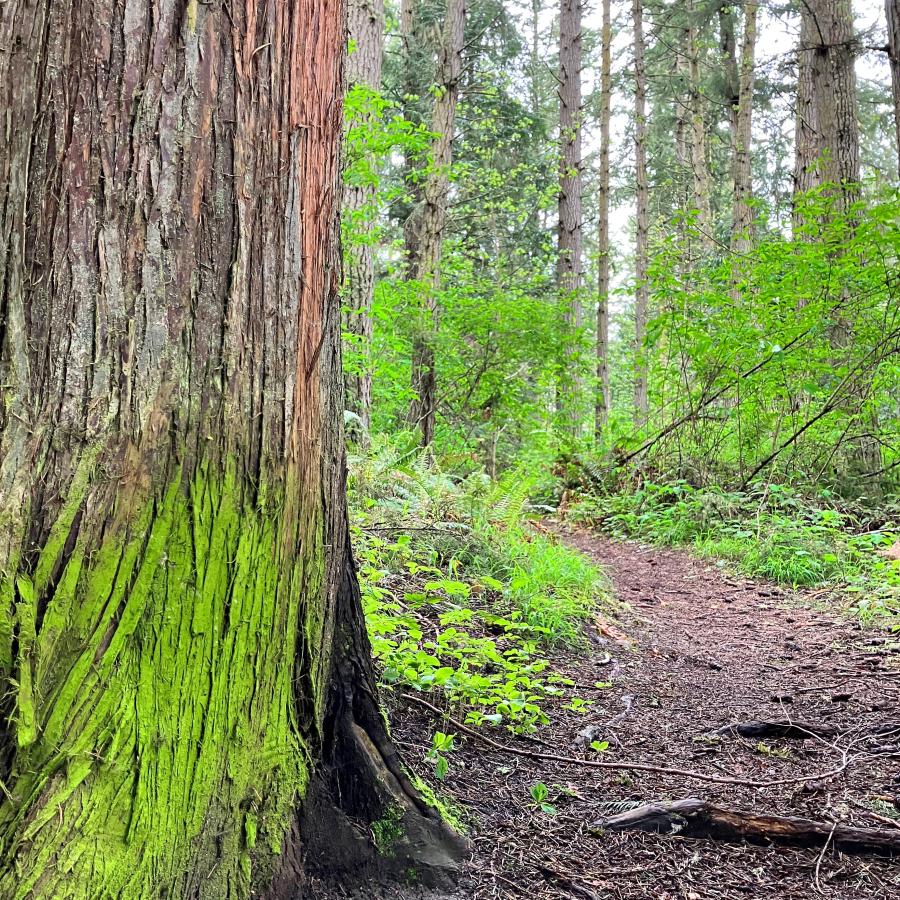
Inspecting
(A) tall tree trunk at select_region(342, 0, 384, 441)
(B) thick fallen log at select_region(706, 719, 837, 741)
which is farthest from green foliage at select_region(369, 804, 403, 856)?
(A) tall tree trunk at select_region(342, 0, 384, 441)

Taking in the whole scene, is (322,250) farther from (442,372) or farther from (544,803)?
(442,372)

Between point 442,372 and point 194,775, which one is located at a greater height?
point 442,372

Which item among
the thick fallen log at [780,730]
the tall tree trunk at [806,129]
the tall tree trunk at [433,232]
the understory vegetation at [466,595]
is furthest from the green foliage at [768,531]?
the tall tree trunk at [806,129]

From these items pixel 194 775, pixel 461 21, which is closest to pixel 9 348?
pixel 194 775

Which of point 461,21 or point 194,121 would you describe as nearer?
point 194,121

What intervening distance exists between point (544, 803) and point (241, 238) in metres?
1.90

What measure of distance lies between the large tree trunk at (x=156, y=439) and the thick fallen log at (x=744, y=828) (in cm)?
107

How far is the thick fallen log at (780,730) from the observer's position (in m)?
2.85

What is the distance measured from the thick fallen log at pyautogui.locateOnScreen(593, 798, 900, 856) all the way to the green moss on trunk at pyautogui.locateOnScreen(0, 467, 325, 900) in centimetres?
110

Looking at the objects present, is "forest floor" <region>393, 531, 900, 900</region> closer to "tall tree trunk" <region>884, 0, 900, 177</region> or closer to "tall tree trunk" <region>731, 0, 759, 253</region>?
"tall tree trunk" <region>884, 0, 900, 177</region>

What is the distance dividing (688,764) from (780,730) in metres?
0.52

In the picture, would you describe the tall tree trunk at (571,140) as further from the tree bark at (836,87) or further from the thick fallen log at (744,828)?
the thick fallen log at (744,828)

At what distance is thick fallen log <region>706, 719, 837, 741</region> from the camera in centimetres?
285

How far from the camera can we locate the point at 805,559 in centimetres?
609
